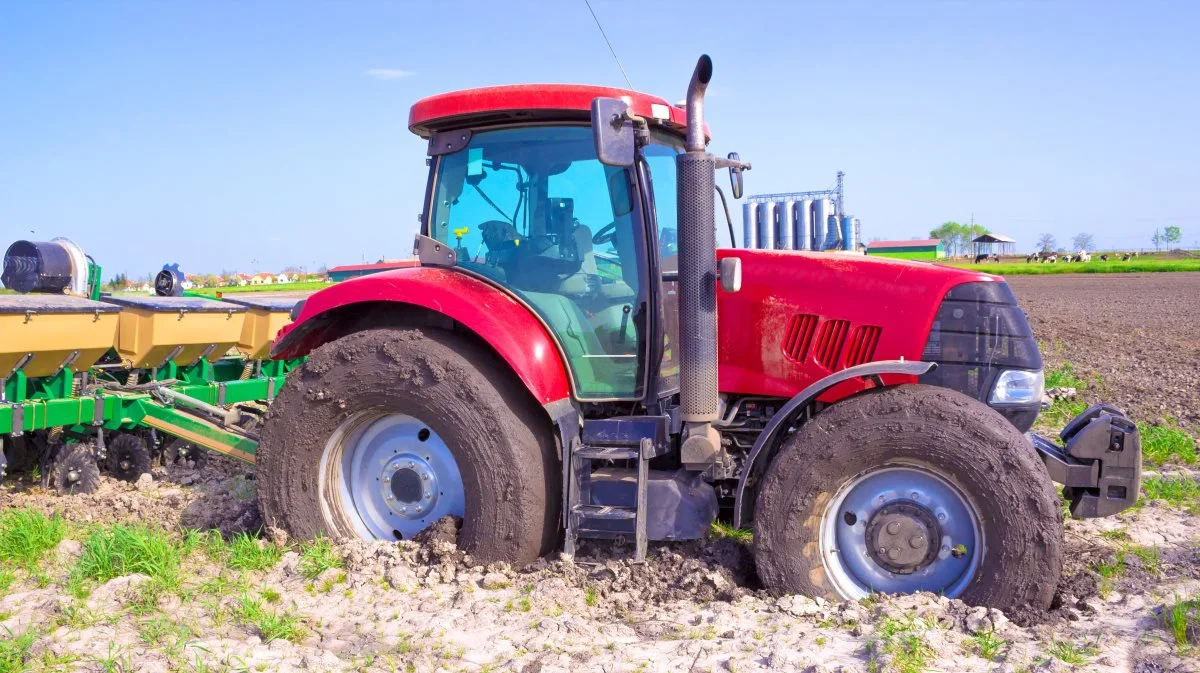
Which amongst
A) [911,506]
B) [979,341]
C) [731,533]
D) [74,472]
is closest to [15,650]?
[731,533]

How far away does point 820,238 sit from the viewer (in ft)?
16.3

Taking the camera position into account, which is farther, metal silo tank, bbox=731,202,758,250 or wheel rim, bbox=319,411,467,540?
metal silo tank, bbox=731,202,758,250

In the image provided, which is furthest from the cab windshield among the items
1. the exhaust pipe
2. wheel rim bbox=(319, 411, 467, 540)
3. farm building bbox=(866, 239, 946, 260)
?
farm building bbox=(866, 239, 946, 260)

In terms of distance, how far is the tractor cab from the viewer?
390 cm

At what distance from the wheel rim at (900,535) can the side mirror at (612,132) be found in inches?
59.1

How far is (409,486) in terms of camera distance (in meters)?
4.11

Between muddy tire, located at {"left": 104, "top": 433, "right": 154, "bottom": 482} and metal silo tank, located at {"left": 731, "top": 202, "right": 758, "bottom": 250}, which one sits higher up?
metal silo tank, located at {"left": 731, "top": 202, "right": 758, "bottom": 250}

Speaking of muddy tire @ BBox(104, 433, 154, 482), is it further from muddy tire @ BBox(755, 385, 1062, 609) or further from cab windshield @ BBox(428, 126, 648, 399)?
muddy tire @ BBox(755, 385, 1062, 609)

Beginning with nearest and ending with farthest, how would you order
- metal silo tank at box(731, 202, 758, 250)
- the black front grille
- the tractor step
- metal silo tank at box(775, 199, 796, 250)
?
the black front grille → the tractor step → metal silo tank at box(731, 202, 758, 250) → metal silo tank at box(775, 199, 796, 250)

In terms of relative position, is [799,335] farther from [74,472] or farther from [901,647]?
[74,472]

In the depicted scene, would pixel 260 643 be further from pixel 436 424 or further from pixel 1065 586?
pixel 1065 586

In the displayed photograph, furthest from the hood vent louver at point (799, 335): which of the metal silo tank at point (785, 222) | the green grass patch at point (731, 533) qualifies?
the metal silo tank at point (785, 222)

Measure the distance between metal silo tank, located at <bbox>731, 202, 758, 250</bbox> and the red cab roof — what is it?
2.78ft

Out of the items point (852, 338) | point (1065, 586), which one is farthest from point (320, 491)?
point (1065, 586)
